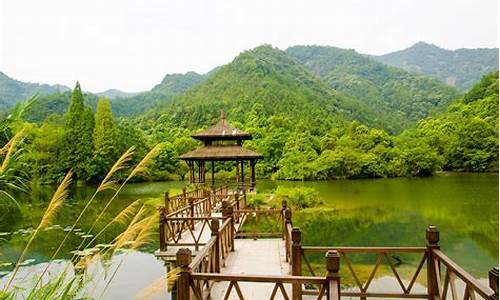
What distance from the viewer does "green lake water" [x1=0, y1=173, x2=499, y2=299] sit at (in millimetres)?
9023

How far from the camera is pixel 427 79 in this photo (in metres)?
69.1

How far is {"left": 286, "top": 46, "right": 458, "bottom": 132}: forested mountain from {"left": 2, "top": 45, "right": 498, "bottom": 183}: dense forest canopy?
0.43m

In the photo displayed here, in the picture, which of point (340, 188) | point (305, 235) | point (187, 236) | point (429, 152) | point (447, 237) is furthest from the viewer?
point (429, 152)

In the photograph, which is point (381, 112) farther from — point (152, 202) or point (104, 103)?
point (152, 202)

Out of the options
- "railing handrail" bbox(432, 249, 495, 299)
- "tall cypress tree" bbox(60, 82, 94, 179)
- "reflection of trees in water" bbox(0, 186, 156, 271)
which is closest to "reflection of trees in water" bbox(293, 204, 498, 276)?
"reflection of trees in water" bbox(0, 186, 156, 271)

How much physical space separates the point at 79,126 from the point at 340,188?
70.5ft

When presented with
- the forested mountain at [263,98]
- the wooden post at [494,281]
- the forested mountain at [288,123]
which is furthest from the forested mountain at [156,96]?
the wooden post at [494,281]

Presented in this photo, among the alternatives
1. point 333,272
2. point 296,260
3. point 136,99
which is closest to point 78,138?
point 296,260

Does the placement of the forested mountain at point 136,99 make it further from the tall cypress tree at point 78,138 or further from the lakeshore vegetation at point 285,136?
the tall cypress tree at point 78,138

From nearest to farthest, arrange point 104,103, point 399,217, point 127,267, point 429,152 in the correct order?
point 127,267 < point 399,217 < point 429,152 < point 104,103

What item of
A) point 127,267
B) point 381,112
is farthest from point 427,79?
point 127,267

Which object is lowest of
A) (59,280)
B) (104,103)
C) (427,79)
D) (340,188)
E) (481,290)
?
(340,188)

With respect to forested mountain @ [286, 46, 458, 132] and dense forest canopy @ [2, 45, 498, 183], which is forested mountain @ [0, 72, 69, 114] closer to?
dense forest canopy @ [2, 45, 498, 183]

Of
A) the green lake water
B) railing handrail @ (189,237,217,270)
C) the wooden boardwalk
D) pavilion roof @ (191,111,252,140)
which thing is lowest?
the green lake water
